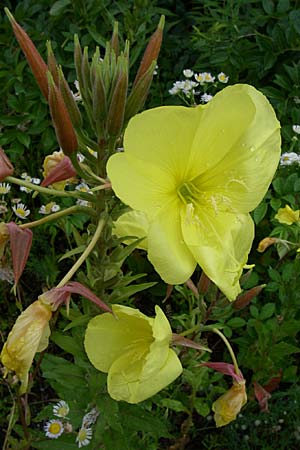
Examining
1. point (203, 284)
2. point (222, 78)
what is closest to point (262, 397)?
point (203, 284)

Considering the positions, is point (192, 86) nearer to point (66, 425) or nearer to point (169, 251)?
point (66, 425)

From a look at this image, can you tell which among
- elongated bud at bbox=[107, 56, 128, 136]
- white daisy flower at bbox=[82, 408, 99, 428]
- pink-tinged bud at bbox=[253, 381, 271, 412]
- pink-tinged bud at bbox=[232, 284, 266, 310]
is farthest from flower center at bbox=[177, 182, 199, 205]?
pink-tinged bud at bbox=[253, 381, 271, 412]

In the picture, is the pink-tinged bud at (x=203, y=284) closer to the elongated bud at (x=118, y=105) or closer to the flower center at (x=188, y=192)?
the flower center at (x=188, y=192)

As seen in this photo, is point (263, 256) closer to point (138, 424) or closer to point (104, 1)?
point (138, 424)

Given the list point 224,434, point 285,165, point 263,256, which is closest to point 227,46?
point 285,165

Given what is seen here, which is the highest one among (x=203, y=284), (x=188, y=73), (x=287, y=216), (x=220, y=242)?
(x=220, y=242)

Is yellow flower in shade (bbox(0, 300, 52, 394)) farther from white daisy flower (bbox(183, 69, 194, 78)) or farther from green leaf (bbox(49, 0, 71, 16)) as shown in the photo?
green leaf (bbox(49, 0, 71, 16))

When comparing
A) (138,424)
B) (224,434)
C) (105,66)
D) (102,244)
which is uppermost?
(105,66)
